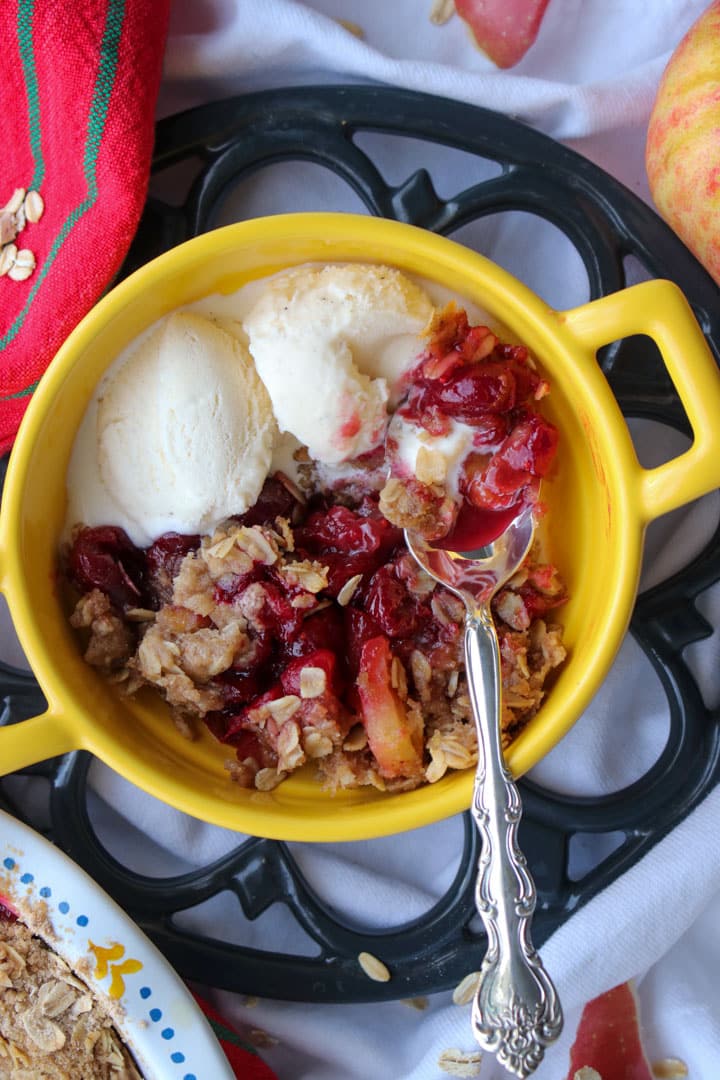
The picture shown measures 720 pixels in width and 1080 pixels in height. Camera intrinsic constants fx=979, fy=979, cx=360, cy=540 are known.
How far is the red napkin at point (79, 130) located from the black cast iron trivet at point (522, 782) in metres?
0.10

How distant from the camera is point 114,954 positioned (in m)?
1.60

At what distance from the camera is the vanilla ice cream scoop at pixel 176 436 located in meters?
1.46

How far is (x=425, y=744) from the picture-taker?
149cm

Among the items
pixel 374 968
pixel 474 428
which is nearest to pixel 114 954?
pixel 374 968

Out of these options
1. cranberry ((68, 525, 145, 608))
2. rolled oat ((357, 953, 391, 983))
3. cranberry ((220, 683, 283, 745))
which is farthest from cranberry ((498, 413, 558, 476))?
rolled oat ((357, 953, 391, 983))

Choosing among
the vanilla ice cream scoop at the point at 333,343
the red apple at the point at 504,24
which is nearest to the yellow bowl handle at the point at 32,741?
the vanilla ice cream scoop at the point at 333,343

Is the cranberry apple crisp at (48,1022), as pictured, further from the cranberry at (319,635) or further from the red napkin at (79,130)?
the red napkin at (79,130)

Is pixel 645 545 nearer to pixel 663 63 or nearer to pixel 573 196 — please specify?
pixel 573 196

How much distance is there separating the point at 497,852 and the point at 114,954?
697mm

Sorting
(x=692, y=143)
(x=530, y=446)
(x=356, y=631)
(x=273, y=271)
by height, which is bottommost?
(x=356, y=631)

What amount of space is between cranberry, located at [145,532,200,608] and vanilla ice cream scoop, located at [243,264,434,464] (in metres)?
0.24

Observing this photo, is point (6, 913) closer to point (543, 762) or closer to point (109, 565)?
point (109, 565)

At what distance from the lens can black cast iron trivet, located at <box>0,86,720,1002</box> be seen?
1.61 meters

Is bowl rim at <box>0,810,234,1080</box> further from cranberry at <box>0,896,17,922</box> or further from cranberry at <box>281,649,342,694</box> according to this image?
cranberry at <box>281,649,342,694</box>
